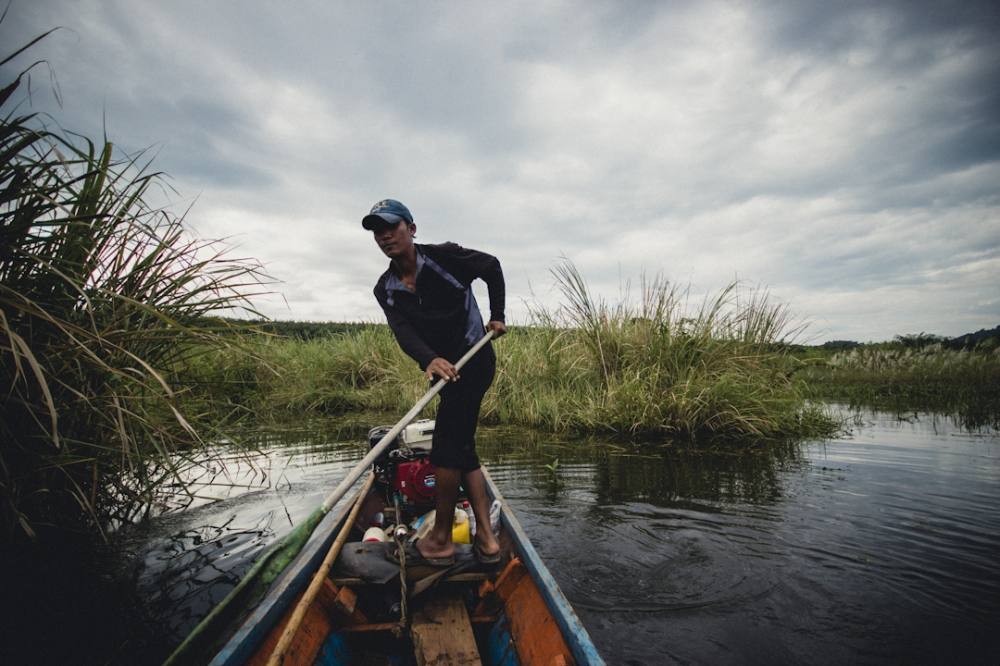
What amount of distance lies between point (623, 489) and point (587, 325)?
3266 millimetres

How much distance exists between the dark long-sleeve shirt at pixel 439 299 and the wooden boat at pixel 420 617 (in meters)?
1.11

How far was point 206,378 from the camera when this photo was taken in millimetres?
3695

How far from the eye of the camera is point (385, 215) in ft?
8.32

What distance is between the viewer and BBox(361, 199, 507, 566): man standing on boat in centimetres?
250

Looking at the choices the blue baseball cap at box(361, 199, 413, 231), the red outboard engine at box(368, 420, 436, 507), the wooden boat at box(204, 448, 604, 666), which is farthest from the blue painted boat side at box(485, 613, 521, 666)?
the blue baseball cap at box(361, 199, 413, 231)

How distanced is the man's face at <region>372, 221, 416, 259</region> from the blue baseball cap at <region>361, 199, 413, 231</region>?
0.02 metres

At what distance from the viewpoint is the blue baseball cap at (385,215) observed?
2.53 m

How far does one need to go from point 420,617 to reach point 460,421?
93 centimetres

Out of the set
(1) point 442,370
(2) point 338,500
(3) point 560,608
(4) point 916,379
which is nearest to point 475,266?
(1) point 442,370

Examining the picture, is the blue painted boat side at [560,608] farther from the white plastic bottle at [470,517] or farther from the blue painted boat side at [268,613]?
the blue painted boat side at [268,613]


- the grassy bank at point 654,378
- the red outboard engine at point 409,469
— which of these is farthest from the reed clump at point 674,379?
the red outboard engine at point 409,469

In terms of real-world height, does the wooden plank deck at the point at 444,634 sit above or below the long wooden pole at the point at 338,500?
below

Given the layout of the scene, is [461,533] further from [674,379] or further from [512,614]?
[674,379]

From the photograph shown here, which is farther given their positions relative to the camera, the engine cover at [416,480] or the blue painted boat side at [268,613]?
the engine cover at [416,480]
